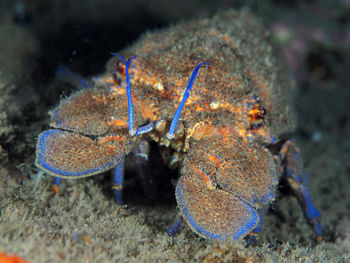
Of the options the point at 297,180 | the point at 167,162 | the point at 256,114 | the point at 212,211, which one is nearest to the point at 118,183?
the point at 167,162

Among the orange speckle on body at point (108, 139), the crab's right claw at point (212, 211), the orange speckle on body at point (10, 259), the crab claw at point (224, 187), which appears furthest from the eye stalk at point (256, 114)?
the orange speckle on body at point (10, 259)

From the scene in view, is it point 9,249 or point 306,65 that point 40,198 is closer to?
point 9,249

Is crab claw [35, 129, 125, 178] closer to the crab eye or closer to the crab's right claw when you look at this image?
the crab's right claw

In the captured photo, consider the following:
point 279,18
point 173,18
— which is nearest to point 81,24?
point 173,18

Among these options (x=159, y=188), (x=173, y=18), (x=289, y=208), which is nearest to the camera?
(x=159, y=188)

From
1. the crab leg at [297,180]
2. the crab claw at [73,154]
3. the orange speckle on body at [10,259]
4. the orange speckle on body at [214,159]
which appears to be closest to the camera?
the orange speckle on body at [10,259]

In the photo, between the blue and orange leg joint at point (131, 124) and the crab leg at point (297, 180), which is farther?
the crab leg at point (297, 180)

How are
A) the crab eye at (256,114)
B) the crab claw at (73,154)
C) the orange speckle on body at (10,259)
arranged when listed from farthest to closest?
1. the crab eye at (256,114)
2. the crab claw at (73,154)
3. the orange speckle on body at (10,259)

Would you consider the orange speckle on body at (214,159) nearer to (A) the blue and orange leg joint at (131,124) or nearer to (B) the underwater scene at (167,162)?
(B) the underwater scene at (167,162)

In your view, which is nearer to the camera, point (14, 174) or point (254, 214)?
point (254, 214)
